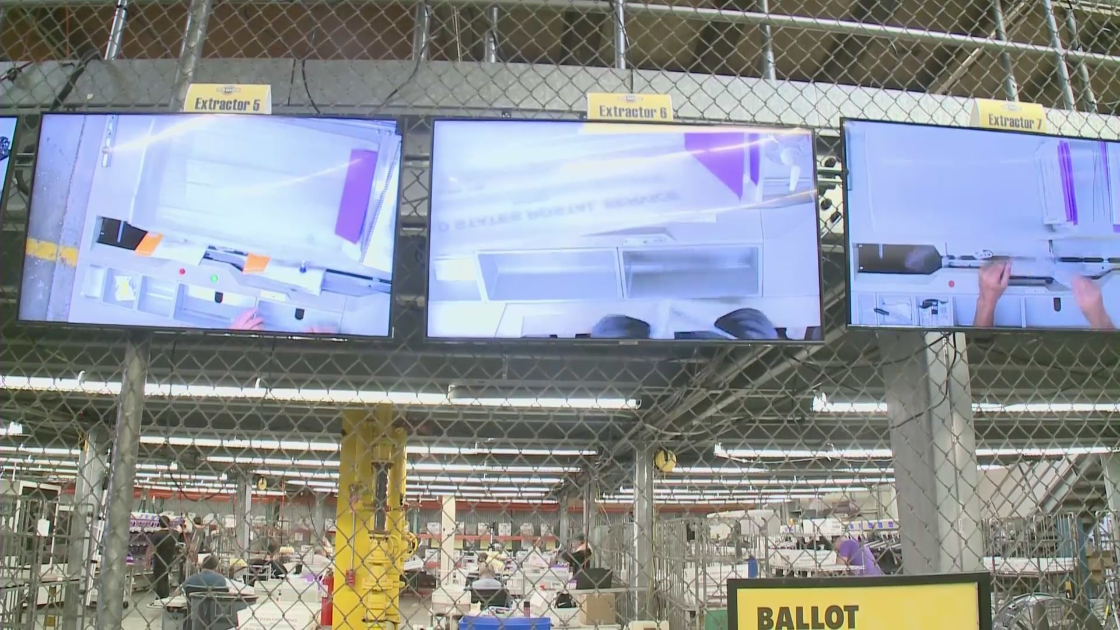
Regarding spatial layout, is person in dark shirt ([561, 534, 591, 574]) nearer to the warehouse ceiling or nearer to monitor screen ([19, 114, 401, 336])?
the warehouse ceiling

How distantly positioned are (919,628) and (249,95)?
2.80 meters

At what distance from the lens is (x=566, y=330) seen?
2.67 m

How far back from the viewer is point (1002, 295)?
2.86 meters

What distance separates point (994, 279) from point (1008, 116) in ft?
2.38

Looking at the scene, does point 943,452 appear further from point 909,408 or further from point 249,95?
point 249,95

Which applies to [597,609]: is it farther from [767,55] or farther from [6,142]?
[6,142]

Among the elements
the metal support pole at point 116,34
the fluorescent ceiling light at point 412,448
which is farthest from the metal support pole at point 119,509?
the metal support pole at point 116,34

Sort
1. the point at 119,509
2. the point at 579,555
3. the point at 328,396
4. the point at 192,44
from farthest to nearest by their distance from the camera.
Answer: the point at 579,555 → the point at 328,396 → the point at 192,44 → the point at 119,509

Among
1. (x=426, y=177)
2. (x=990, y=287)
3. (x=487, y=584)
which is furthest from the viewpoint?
(x=487, y=584)

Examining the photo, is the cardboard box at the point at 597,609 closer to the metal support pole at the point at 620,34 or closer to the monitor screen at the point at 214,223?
the metal support pole at the point at 620,34

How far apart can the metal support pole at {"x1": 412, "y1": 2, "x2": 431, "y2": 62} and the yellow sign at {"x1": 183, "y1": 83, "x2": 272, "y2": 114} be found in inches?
27.5

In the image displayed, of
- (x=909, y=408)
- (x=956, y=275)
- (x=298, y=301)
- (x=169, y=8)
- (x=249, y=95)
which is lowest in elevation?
(x=909, y=408)

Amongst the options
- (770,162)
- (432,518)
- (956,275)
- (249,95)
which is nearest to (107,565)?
(249,95)

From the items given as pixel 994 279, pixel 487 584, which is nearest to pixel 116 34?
pixel 994 279
